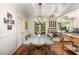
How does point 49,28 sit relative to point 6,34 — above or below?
above

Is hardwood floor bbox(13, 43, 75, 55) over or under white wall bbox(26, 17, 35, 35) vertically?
under

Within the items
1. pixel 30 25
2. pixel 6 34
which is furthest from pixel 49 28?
pixel 6 34

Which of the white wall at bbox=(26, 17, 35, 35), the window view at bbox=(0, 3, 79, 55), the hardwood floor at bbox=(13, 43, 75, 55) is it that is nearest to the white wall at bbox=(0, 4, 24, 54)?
the window view at bbox=(0, 3, 79, 55)

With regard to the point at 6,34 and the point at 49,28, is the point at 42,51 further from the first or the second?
the point at 6,34

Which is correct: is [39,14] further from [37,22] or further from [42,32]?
[42,32]

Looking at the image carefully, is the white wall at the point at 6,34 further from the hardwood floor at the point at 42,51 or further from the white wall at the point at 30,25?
the white wall at the point at 30,25

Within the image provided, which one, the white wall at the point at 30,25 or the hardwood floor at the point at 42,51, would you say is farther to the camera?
the white wall at the point at 30,25

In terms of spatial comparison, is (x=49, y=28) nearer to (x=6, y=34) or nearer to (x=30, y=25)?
(x=30, y=25)

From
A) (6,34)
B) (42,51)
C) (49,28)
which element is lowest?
(42,51)

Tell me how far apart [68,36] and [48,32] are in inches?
20.6

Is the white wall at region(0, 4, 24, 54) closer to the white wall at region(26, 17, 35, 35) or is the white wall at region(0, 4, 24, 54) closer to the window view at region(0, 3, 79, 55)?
the window view at region(0, 3, 79, 55)

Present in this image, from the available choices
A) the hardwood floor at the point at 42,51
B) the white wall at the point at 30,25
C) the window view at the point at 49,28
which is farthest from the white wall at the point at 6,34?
the white wall at the point at 30,25

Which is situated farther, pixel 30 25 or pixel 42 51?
pixel 30 25

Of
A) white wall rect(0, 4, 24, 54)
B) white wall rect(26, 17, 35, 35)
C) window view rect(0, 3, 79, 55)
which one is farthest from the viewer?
white wall rect(26, 17, 35, 35)
